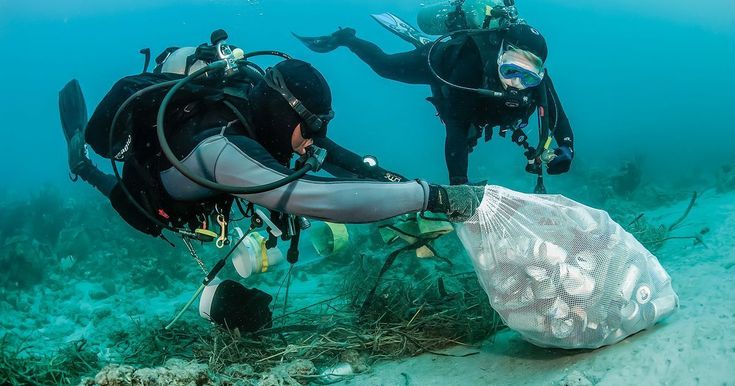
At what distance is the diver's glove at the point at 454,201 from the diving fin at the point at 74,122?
4844 mm

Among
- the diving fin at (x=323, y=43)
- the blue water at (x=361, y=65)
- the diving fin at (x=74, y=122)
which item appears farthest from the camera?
the blue water at (x=361, y=65)

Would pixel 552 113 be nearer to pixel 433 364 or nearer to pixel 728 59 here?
pixel 433 364

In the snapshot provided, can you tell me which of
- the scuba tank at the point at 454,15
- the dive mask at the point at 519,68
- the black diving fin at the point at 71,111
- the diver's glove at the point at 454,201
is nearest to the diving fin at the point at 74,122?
the black diving fin at the point at 71,111

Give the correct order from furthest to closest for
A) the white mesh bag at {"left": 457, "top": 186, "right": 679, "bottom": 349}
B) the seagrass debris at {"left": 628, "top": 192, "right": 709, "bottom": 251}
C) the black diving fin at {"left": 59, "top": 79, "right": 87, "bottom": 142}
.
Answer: the black diving fin at {"left": 59, "top": 79, "right": 87, "bottom": 142}
the seagrass debris at {"left": 628, "top": 192, "right": 709, "bottom": 251}
the white mesh bag at {"left": 457, "top": 186, "right": 679, "bottom": 349}

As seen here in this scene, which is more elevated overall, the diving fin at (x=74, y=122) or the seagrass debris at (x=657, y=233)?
the diving fin at (x=74, y=122)

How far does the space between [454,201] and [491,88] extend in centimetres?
279

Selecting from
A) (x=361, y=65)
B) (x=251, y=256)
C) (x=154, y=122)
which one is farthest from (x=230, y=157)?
(x=361, y=65)

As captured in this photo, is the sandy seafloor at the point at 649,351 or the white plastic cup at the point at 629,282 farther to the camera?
the white plastic cup at the point at 629,282

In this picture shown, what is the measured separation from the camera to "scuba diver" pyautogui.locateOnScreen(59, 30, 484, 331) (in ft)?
7.75

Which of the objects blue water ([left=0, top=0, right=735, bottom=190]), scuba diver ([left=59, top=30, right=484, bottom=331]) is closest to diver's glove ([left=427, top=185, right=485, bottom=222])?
scuba diver ([left=59, top=30, right=484, bottom=331])

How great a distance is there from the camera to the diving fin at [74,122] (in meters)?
5.31

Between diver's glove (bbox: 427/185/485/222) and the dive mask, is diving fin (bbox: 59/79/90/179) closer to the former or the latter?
diver's glove (bbox: 427/185/485/222)

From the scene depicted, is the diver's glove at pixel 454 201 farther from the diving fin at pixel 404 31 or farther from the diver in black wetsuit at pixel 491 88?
the diving fin at pixel 404 31

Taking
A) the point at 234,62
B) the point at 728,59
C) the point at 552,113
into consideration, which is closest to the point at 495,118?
the point at 552,113
